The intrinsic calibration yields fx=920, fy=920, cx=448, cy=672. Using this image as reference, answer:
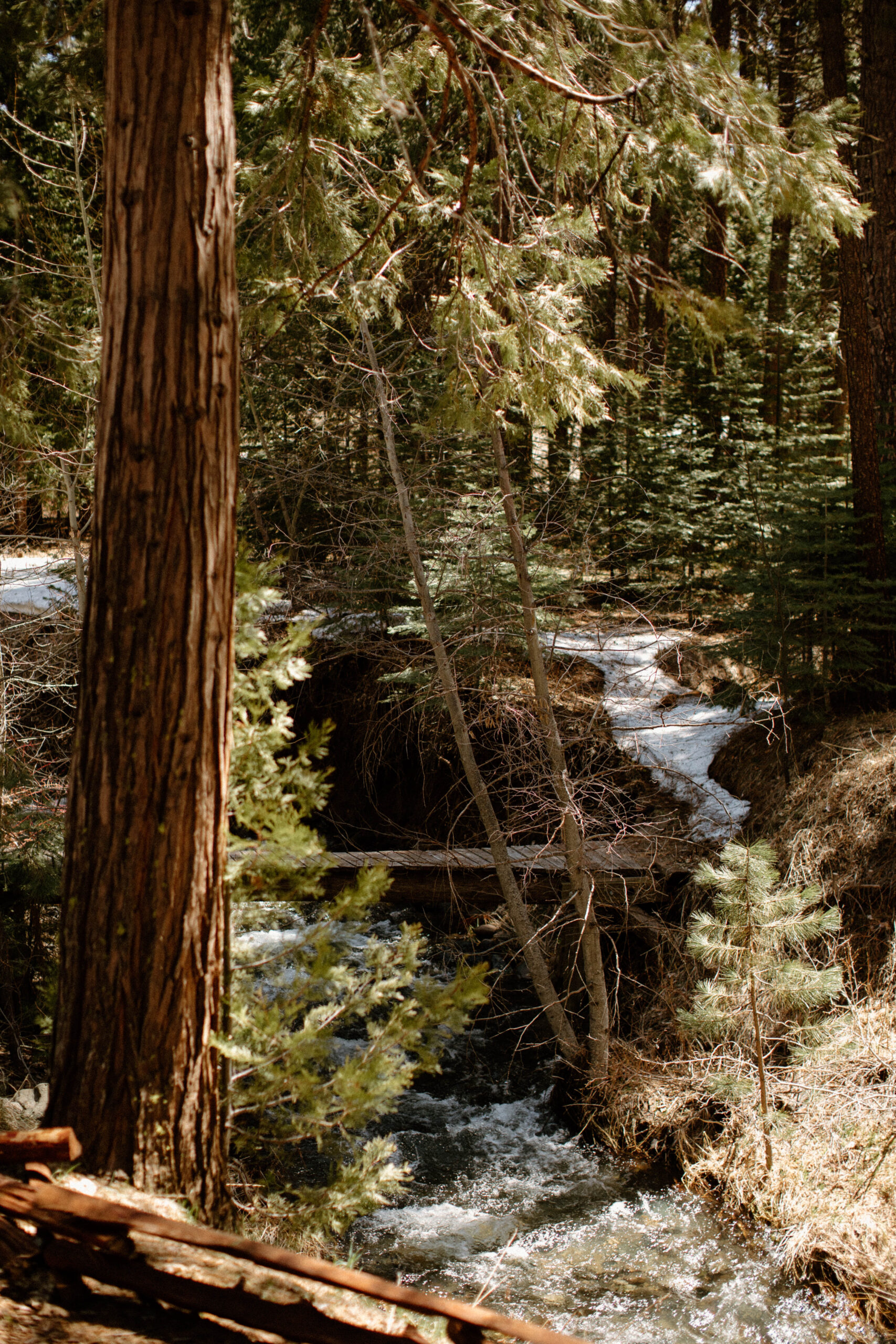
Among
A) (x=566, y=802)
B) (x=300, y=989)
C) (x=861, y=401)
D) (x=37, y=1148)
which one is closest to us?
(x=37, y=1148)

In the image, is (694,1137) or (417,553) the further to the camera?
(417,553)

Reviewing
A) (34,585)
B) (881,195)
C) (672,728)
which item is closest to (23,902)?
(672,728)

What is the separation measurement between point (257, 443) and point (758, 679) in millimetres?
5745

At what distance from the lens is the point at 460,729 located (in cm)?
679

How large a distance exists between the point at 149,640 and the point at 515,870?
19.3ft

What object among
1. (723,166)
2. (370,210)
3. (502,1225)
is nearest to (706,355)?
(370,210)

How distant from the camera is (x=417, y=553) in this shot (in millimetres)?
6934

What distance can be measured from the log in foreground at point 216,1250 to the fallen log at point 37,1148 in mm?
126

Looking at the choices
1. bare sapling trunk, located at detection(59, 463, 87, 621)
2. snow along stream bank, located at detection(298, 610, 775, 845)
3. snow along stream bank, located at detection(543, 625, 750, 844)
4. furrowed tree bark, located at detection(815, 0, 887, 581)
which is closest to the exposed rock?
bare sapling trunk, located at detection(59, 463, 87, 621)

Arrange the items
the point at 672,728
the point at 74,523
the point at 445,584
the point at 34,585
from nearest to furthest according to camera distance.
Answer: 1. the point at 74,523
2. the point at 445,584
3. the point at 672,728
4. the point at 34,585

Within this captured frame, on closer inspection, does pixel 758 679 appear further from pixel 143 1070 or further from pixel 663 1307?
pixel 143 1070

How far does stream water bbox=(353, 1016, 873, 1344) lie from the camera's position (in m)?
4.94

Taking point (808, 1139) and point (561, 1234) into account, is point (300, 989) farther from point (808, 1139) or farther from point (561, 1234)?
point (808, 1139)

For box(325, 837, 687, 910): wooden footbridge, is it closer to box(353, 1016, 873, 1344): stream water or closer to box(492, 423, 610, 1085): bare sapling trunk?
box(492, 423, 610, 1085): bare sapling trunk
